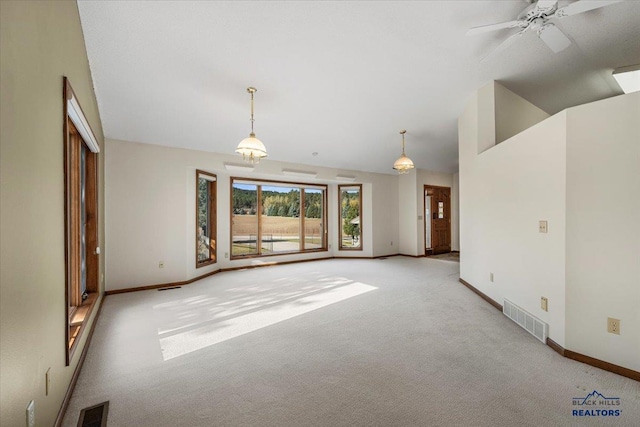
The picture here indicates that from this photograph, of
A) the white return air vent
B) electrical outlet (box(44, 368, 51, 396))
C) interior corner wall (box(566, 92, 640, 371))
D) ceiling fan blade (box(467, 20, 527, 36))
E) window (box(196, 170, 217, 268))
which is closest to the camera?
electrical outlet (box(44, 368, 51, 396))

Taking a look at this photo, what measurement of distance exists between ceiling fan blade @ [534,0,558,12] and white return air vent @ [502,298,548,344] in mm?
2955

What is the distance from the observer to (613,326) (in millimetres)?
2209

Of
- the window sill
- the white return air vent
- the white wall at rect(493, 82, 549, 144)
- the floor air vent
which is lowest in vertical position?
the floor air vent

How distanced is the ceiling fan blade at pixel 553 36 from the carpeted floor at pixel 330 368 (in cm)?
313

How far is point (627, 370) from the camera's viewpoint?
2.12m

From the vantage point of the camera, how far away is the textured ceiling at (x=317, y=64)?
2539mm

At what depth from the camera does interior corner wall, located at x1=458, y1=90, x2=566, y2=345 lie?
2574 millimetres

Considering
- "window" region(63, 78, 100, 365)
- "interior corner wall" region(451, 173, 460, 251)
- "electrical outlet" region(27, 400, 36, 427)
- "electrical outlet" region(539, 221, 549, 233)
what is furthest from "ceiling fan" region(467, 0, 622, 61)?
"interior corner wall" region(451, 173, 460, 251)

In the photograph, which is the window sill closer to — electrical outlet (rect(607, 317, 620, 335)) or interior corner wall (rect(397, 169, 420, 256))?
electrical outlet (rect(607, 317, 620, 335))

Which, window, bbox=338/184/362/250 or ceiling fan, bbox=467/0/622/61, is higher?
ceiling fan, bbox=467/0/622/61

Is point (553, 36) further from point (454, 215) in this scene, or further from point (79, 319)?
point (454, 215)

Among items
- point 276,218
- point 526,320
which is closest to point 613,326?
point 526,320

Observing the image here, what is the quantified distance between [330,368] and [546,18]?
12.3 ft

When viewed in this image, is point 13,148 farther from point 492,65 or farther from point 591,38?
point 591,38
